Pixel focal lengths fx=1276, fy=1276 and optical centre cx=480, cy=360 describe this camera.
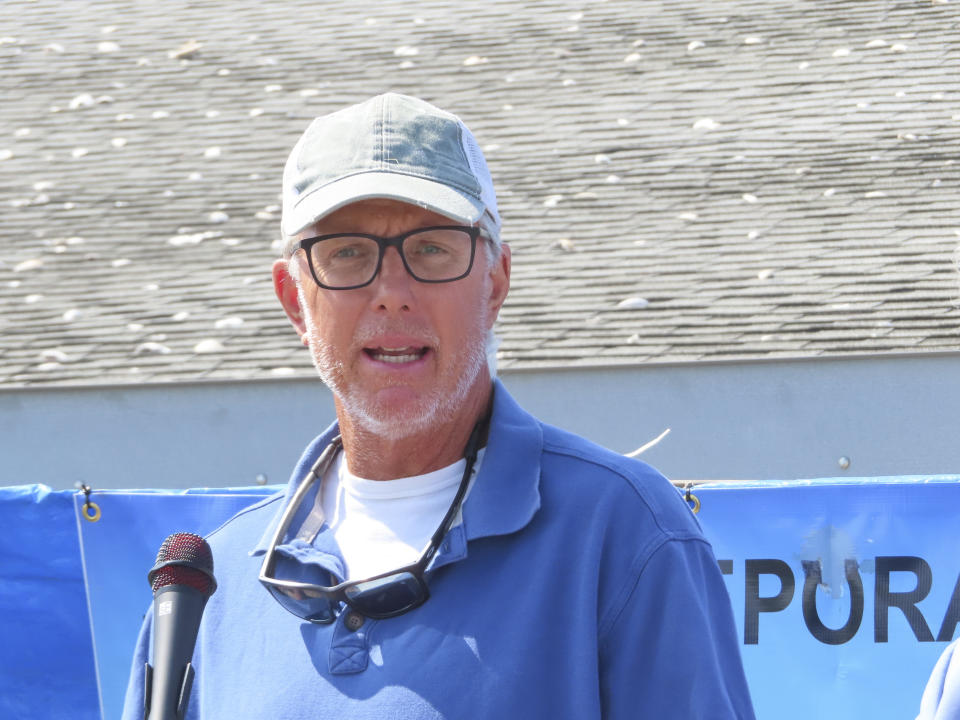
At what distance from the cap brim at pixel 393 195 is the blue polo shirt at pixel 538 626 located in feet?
1.22

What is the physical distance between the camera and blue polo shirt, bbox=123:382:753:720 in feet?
5.92

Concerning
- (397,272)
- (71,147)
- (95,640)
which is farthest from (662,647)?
(71,147)

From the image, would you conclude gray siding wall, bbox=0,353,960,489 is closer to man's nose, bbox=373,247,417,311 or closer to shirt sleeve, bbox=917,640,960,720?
shirt sleeve, bbox=917,640,960,720

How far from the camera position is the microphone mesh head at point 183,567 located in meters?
1.97

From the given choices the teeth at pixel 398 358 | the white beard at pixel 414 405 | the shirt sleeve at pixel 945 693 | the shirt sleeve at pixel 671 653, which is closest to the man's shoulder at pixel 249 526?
the white beard at pixel 414 405

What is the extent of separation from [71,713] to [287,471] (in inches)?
114

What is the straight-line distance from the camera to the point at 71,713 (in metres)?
4.60

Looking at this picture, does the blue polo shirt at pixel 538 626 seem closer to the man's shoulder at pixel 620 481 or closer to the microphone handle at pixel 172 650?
the man's shoulder at pixel 620 481

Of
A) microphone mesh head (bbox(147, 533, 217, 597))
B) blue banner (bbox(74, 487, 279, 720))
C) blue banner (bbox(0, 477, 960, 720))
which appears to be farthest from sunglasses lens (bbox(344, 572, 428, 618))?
blue banner (bbox(74, 487, 279, 720))

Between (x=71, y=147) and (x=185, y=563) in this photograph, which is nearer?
(x=185, y=563)

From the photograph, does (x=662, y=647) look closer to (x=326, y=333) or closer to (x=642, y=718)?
(x=642, y=718)

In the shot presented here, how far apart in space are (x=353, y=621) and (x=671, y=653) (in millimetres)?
504

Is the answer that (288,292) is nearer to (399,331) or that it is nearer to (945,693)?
(399,331)

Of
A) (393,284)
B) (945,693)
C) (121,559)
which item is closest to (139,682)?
(393,284)
